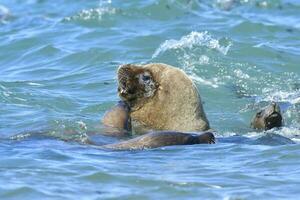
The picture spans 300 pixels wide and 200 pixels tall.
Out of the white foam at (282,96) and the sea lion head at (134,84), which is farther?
the white foam at (282,96)

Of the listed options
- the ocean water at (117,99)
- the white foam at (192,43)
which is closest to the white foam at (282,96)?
the ocean water at (117,99)

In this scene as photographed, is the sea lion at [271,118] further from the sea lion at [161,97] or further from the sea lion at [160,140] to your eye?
the sea lion at [160,140]

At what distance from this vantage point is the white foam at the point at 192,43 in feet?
44.4

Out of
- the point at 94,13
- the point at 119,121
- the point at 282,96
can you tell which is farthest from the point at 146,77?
the point at 94,13

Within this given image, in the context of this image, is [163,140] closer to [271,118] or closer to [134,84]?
[134,84]

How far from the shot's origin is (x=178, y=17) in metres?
17.0

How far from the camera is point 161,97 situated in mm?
8359

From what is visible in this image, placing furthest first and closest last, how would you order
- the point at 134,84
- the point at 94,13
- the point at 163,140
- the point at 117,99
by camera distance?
the point at 94,13 < the point at 117,99 < the point at 134,84 < the point at 163,140

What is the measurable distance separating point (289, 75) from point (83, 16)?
630 centimetres

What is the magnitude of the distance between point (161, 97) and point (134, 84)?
10.6 inches

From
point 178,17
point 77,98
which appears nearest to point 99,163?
point 77,98

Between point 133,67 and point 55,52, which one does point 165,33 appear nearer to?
point 55,52

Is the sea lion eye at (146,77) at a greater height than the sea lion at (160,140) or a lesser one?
greater

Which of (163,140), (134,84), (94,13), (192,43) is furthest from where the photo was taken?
(94,13)
